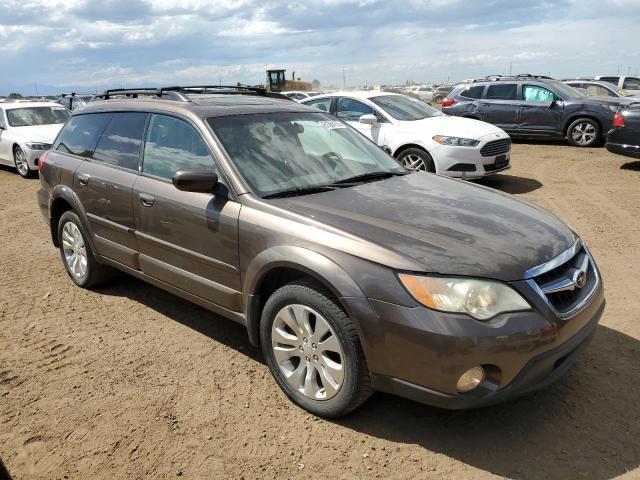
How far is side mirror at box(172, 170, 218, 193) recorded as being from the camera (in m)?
3.19

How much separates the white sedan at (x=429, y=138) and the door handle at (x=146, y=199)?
15.4ft

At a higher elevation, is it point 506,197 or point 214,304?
point 506,197

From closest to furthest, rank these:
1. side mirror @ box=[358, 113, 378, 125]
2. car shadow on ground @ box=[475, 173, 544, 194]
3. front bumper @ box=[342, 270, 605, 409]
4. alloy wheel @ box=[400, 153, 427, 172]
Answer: front bumper @ box=[342, 270, 605, 409] → side mirror @ box=[358, 113, 378, 125] → alloy wheel @ box=[400, 153, 427, 172] → car shadow on ground @ box=[475, 173, 544, 194]

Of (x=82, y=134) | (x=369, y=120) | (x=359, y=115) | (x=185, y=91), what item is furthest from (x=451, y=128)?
(x=82, y=134)

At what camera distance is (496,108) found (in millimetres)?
13547

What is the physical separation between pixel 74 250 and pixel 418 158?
5394 mm

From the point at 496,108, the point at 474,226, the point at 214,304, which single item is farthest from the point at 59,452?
the point at 496,108

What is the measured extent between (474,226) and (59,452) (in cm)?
249

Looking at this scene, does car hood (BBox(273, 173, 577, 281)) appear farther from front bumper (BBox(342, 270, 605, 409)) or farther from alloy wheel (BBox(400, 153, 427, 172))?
alloy wheel (BBox(400, 153, 427, 172))

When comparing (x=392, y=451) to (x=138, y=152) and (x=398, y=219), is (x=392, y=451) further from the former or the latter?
(x=138, y=152)

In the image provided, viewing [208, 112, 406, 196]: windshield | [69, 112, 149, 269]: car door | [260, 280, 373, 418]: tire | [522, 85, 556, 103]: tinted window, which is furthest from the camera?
[522, 85, 556, 103]: tinted window

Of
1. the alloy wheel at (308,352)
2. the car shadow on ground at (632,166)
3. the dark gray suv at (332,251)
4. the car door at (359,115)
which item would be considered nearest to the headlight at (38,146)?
the car door at (359,115)

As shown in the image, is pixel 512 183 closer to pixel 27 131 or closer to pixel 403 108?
pixel 403 108

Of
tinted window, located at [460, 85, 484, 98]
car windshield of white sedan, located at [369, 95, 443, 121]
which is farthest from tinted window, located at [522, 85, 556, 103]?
car windshield of white sedan, located at [369, 95, 443, 121]
